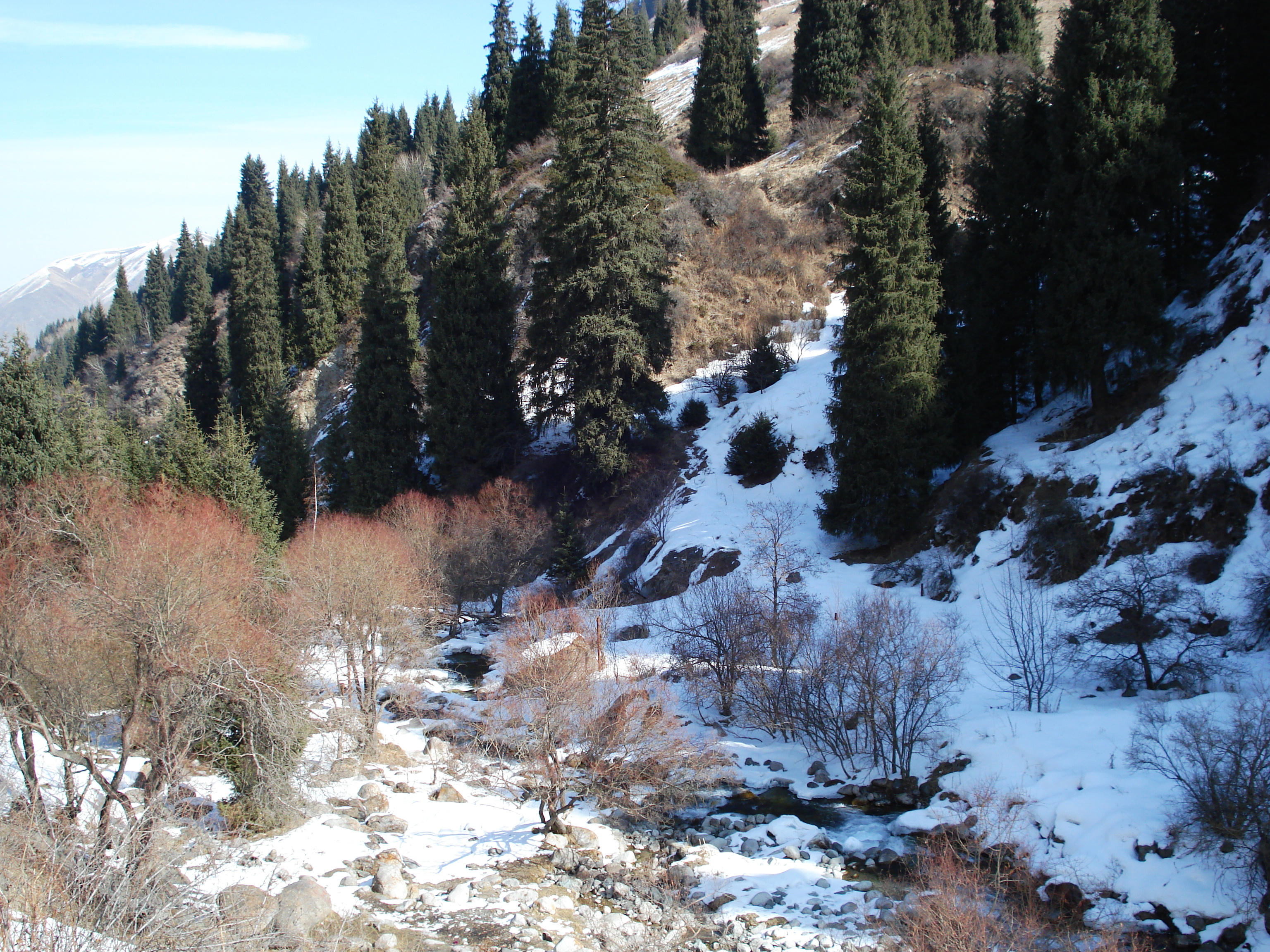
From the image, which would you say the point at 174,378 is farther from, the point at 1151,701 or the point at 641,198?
the point at 1151,701

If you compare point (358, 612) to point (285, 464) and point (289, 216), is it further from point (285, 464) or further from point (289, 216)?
point (289, 216)

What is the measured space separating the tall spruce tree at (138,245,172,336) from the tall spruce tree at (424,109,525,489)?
61.5 meters

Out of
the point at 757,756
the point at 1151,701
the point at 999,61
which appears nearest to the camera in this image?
the point at 1151,701

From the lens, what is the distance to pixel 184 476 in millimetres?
33125

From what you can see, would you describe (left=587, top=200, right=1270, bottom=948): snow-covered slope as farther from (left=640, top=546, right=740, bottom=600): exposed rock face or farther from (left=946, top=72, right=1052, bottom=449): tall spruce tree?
(left=946, top=72, right=1052, bottom=449): tall spruce tree

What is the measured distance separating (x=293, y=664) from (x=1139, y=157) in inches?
947

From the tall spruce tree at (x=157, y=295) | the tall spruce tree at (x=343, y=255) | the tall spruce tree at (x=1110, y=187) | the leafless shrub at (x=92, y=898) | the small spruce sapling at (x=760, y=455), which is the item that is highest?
the tall spruce tree at (x=157, y=295)

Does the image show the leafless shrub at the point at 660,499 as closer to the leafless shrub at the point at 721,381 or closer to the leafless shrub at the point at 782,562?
the leafless shrub at the point at 782,562

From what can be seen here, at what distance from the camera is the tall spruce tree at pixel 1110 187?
20125 mm

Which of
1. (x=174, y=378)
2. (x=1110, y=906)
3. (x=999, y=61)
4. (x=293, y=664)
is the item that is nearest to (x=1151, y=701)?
(x=1110, y=906)

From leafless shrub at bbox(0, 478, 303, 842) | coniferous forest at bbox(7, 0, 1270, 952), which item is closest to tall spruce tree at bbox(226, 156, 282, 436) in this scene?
coniferous forest at bbox(7, 0, 1270, 952)

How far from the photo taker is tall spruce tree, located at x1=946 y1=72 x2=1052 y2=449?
24.5 meters

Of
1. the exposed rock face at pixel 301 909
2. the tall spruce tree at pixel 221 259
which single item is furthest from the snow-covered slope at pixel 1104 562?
the tall spruce tree at pixel 221 259

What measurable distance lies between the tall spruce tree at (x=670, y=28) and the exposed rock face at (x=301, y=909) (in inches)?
3658
